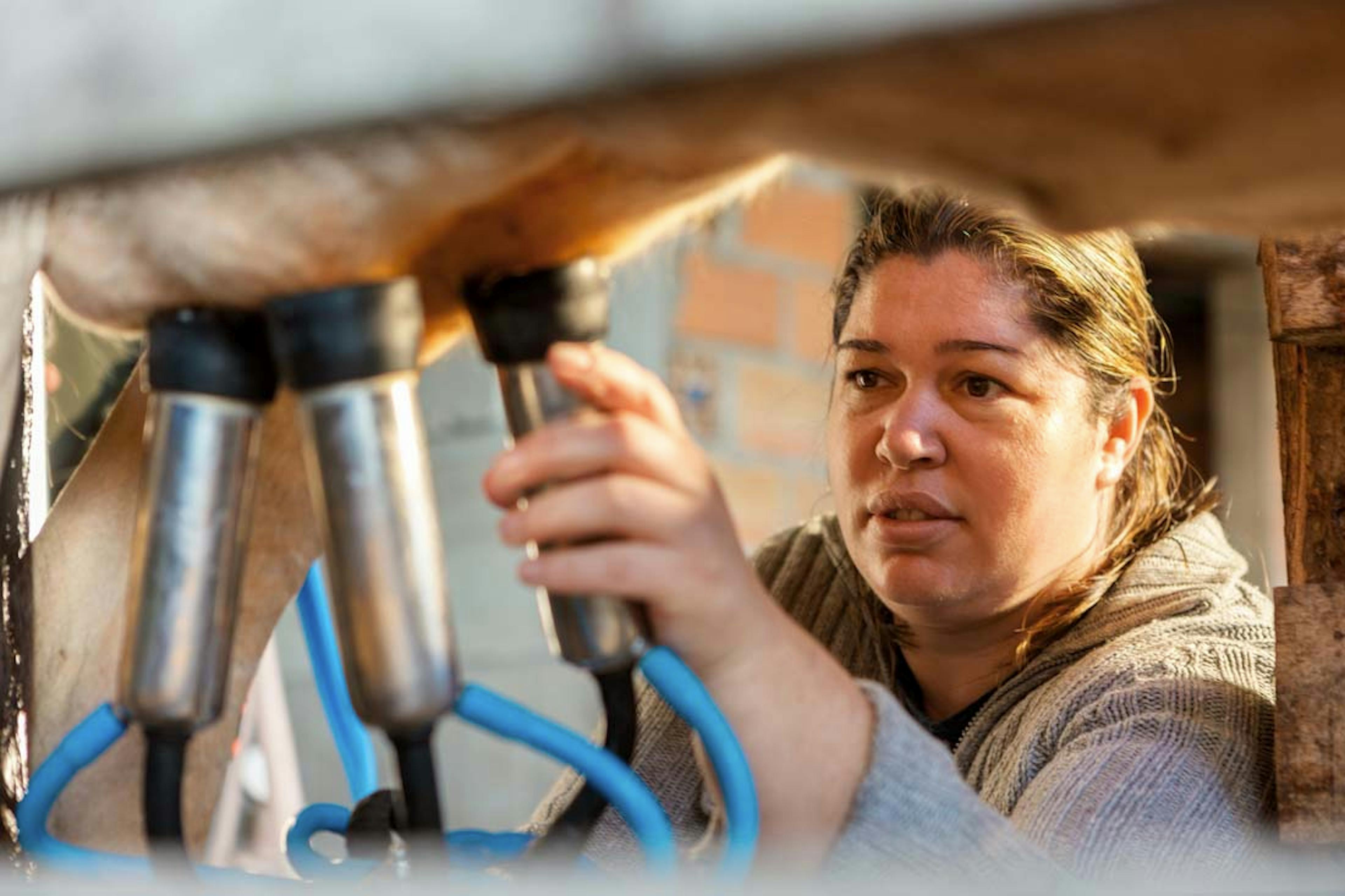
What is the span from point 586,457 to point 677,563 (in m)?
0.05

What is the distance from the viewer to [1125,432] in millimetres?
1330

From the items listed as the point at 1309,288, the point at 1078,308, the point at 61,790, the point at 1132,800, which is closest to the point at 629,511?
the point at 61,790

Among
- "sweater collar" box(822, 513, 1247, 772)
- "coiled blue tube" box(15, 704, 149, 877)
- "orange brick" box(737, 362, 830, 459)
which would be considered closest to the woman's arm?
"coiled blue tube" box(15, 704, 149, 877)

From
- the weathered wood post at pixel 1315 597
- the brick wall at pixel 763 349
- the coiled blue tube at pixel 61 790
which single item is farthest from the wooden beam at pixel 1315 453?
the brick wall at pixel 763 349

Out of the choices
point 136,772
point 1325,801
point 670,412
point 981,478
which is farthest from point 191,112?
point 981,478

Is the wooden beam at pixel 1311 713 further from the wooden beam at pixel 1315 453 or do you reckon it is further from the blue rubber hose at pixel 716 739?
the blue rubber hose at pixel 716 739

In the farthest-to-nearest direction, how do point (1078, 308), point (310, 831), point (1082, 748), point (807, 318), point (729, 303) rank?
point (807, 318), point (729, 303), point (1078, 308), point (1082, 748), point (310, 831)

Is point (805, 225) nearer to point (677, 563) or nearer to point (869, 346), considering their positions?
point (869, 346)

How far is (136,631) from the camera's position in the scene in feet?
1.46

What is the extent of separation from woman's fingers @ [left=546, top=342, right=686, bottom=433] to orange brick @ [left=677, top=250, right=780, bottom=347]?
5.45 feet

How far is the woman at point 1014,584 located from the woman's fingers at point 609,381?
144 millimetres

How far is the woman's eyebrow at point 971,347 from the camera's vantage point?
48.2 inches

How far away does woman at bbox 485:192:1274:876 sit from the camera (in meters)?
0.85

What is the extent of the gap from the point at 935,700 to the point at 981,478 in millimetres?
207
